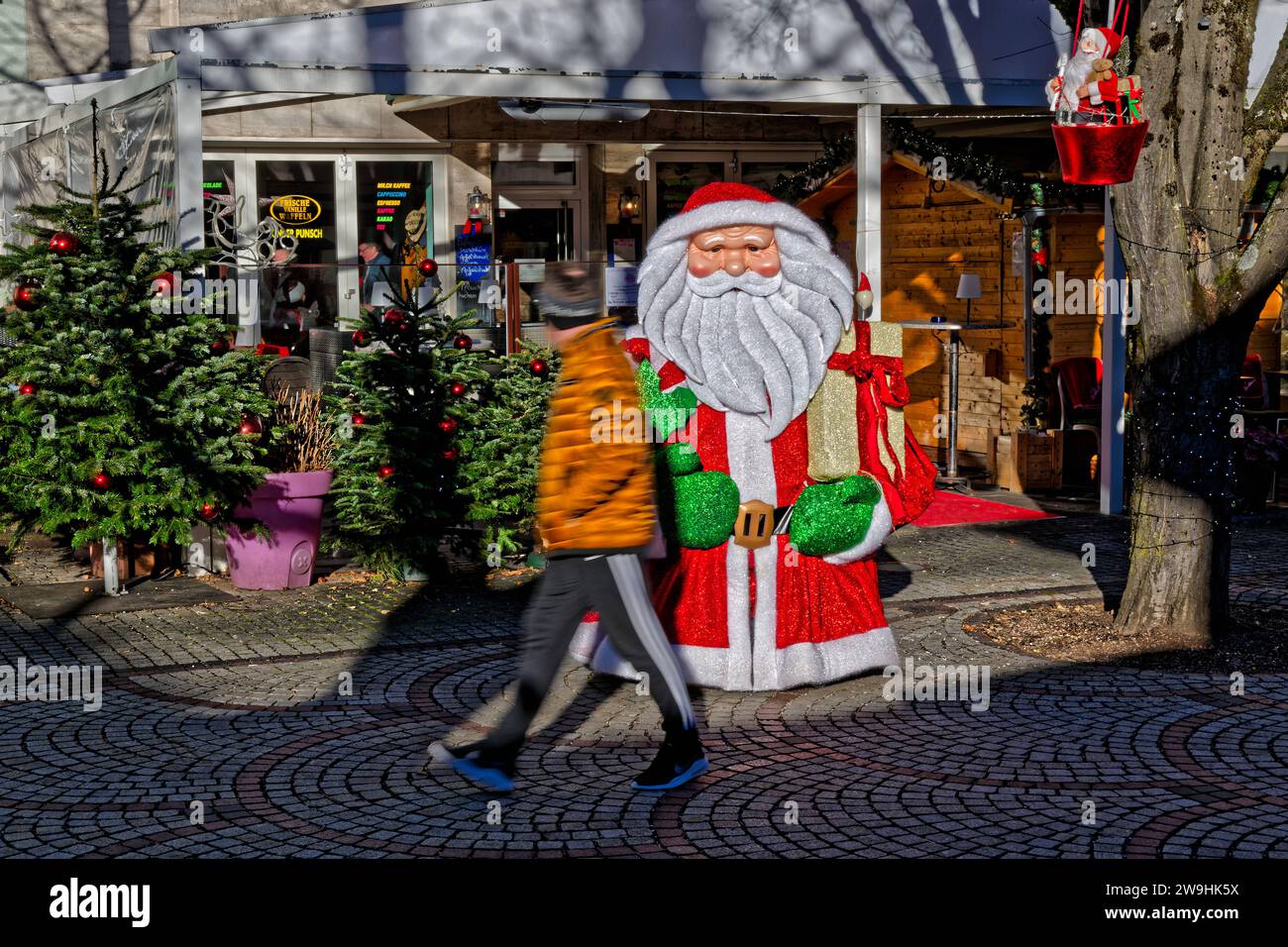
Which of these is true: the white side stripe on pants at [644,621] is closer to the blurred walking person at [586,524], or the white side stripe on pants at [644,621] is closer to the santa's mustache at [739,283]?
the blurred walking person at [586,524]

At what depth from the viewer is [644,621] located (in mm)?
5734

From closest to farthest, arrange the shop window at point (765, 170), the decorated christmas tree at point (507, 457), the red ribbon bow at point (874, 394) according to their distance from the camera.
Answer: the red ribbon bow at point (874, 394) < the decorated christmas tree at point (507, 457) < the shop window at point (765, 170)

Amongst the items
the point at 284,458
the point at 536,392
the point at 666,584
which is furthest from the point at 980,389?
the point at 666,584

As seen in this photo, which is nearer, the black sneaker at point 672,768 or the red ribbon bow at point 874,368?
the black sneaker at point 672,768

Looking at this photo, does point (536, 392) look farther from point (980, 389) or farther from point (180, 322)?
point (980, 389)

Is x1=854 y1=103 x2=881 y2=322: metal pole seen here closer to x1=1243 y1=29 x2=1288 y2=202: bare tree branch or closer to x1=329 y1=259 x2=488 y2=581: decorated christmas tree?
x1=329 y1=259 x2=488 y2=581: decorated christmas tree

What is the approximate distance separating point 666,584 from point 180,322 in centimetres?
415

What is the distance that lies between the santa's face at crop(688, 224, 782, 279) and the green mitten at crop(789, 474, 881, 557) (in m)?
1.00

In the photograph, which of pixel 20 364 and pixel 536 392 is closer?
pixel 20 364

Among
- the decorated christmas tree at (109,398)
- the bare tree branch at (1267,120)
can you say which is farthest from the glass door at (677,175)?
the bare tree branch at (1267,120)

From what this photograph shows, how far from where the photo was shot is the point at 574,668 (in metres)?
7.86

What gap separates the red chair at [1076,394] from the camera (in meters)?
13.9

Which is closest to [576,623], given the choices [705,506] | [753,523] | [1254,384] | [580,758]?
[580,758]

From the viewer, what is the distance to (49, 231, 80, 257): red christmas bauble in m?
9.38
